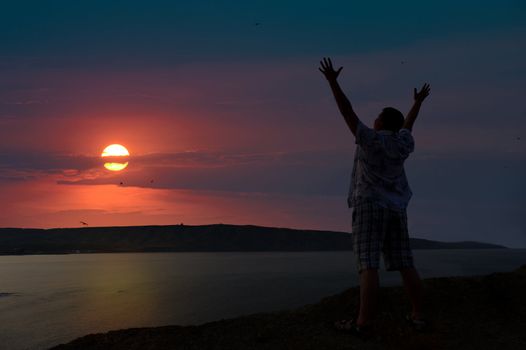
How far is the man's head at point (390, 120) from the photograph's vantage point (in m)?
6.83

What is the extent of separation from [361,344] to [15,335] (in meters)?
13.2

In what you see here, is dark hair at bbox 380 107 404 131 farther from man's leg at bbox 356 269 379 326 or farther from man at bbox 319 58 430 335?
man's leg at bbox 356 269 379 326

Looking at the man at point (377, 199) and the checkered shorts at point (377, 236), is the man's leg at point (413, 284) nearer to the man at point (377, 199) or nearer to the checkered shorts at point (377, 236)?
the man at point (377, 199)

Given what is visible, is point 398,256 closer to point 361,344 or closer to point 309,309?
point 361,344

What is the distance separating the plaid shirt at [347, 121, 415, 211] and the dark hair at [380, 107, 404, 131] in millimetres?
111

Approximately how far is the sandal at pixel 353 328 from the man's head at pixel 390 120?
8.77 feet

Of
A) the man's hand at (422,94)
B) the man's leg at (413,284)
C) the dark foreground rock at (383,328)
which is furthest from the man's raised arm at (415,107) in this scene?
the dark foreground rock at (383,328)

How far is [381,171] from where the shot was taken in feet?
21.7

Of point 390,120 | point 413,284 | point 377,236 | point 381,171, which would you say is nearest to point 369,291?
point 377,236

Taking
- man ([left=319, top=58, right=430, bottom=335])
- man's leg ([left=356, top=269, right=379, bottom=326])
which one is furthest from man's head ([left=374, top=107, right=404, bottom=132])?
man's leg ([left=356, top=269, right=379, bottom=326])

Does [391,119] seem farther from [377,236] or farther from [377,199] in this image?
[377,236]

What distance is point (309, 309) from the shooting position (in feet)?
28.4

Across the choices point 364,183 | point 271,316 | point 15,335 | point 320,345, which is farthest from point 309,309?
point 15,335

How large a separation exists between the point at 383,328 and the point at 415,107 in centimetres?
325
